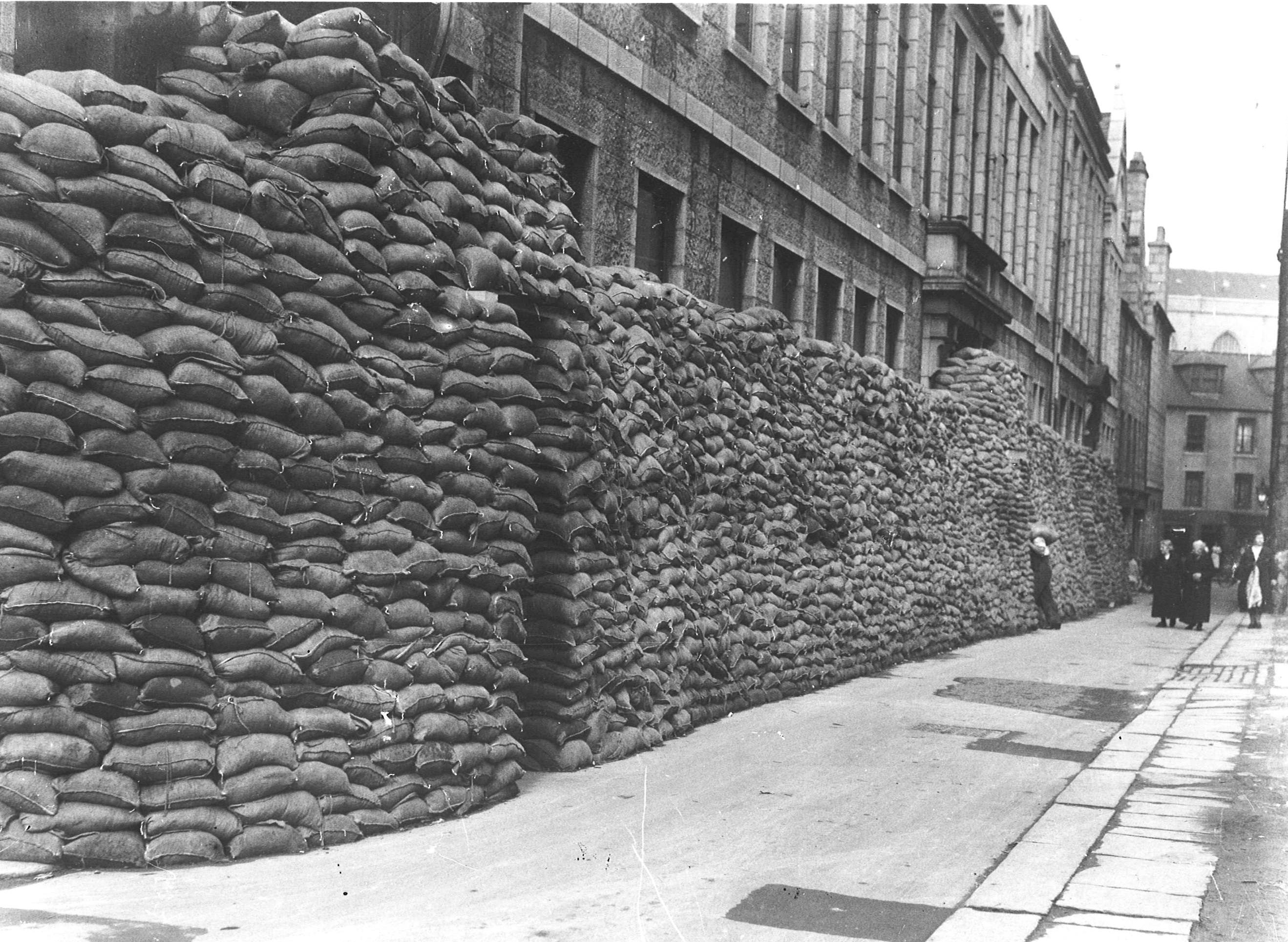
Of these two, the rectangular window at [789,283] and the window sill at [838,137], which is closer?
the rectangular window at [789,283]

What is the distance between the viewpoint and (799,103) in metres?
16.7

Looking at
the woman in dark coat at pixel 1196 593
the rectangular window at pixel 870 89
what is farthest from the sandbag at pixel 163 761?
the woman in dark coat at pixel 1196 593

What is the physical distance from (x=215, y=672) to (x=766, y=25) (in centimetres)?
1241

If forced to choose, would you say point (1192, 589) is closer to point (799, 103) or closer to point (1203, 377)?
point (799, 103)

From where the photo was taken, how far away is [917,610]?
52.8ft

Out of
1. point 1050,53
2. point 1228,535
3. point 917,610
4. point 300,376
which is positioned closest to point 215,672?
point 300,376

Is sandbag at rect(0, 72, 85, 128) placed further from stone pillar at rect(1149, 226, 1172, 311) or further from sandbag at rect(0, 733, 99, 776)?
stone pillar at rect(1149, 226, 1172, 311)

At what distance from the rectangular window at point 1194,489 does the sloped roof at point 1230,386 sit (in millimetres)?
3751

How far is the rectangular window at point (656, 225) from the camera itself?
1304 centimetres

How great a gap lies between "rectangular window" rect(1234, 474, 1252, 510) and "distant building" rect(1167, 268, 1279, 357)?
1057 centimetres

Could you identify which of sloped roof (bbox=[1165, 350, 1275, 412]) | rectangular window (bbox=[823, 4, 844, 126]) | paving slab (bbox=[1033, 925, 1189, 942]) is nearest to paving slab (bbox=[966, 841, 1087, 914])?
paving slab (bbox=[1033, 925, 1189, 942])

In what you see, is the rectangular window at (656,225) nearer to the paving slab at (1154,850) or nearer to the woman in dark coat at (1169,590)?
the paving slab at (1154,850)

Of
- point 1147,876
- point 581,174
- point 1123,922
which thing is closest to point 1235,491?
point 581,174

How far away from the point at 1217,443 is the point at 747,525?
244ft
